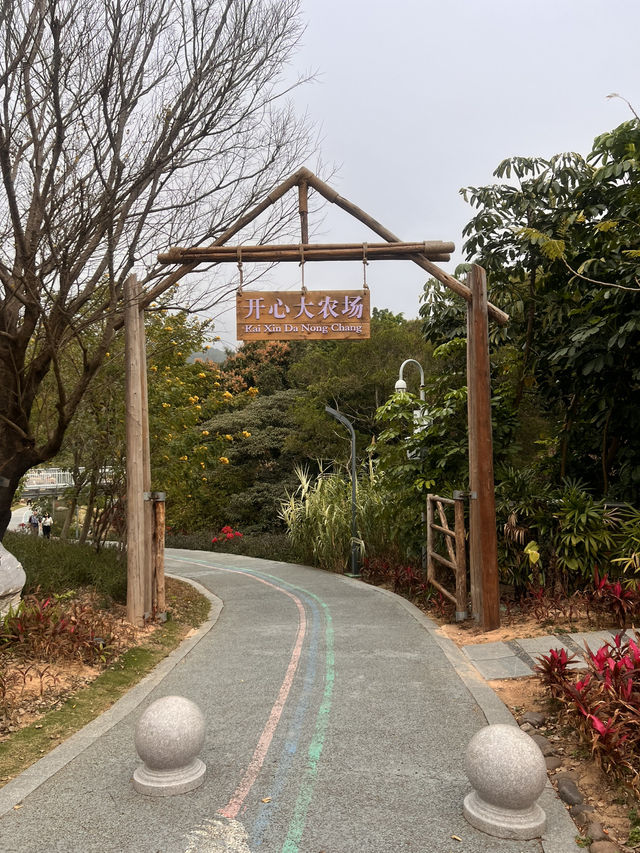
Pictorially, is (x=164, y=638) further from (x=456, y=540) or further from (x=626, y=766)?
(x=626, y=766)

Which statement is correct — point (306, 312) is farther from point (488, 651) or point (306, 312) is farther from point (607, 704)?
point (607, 704)

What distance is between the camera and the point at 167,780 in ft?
14.0

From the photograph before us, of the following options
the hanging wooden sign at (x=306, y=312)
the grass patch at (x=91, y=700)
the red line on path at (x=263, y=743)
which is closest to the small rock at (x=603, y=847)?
the red line on path at (x=263, y=743)

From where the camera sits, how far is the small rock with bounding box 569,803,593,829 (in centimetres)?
389

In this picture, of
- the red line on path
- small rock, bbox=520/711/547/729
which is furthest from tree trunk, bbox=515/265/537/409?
small rock, bbox=520/711/547/729

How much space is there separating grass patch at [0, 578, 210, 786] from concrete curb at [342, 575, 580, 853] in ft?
10.7

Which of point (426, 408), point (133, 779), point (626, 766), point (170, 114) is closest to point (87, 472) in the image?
point (426, 408)

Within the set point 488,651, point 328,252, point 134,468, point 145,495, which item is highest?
point 328,252

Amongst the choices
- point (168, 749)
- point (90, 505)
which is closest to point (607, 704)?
point (168, 749)

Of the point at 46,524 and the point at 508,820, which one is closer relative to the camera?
the point at 508,820

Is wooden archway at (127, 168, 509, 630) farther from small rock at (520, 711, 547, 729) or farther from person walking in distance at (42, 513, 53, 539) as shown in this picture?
person walking in distance at (42, 513, 53, 539)

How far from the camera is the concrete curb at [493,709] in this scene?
3.71 m

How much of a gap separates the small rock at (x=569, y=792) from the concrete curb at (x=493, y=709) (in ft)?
0.15

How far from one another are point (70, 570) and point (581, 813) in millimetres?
7649
